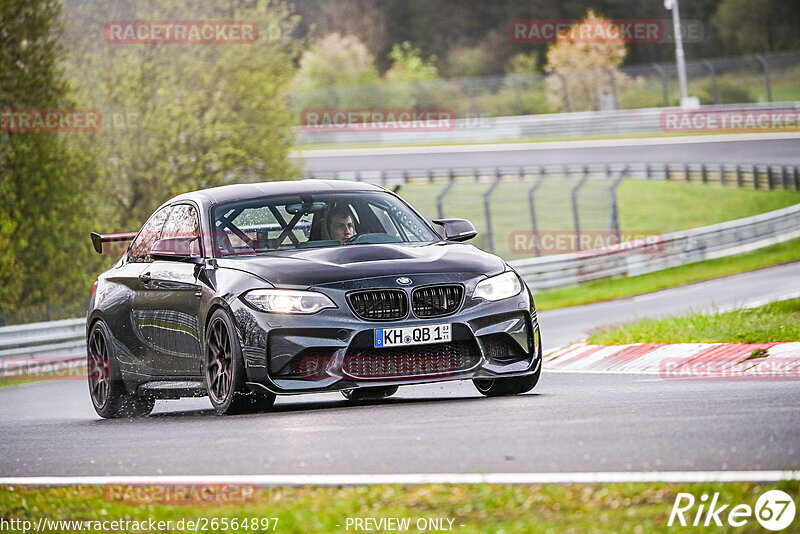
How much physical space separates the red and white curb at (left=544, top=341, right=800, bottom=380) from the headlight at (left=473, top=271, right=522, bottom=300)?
2.29 metres

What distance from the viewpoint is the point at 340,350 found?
8867mm

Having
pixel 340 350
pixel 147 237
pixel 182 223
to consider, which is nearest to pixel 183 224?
pixel 182 223

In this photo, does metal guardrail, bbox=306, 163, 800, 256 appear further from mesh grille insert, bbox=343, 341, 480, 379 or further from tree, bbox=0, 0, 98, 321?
mesh grille insert, bbox=343, 341, 480, 379

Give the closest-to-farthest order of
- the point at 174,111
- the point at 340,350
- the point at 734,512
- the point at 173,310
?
the point at 734,512
the point at 340,350
the point at 173,310
the point at 174,111

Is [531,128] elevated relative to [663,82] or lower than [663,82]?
lower

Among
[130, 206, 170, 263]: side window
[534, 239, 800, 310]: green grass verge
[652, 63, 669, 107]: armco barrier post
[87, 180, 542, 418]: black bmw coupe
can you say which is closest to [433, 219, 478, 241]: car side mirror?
[87, 180, 542, 418]: black bmw coupe

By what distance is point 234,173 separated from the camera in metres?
34.8

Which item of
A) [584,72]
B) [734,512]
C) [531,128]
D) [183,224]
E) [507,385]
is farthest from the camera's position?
[584,72]

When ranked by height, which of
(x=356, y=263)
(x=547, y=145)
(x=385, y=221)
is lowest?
(x=547, y=145)

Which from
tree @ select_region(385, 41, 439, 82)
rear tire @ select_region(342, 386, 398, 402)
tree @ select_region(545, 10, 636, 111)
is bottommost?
rear tire @ select_region(342, 386, 398, 402)

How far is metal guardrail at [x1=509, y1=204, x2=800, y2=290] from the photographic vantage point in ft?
99.7

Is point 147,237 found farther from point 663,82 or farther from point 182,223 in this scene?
point 663,82

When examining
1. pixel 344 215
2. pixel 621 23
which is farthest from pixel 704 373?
pixel 621 23

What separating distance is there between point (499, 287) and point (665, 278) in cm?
2203
